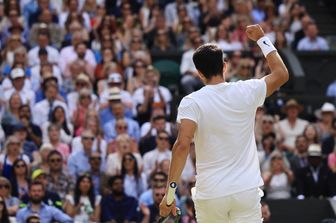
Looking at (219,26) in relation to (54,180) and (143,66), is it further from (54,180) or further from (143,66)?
(54,180)

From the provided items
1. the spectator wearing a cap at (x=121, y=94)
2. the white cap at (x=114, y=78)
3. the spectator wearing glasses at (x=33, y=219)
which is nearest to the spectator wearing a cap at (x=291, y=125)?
the spectator wearing a cap at (x=121, y=94)

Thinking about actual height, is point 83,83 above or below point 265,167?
→ above

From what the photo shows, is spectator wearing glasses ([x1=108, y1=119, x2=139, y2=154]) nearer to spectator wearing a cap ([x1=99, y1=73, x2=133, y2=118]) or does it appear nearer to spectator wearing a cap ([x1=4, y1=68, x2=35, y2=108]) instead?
spectator wearing a cap ([x1=99, y1=73, x2=133, y2=118])

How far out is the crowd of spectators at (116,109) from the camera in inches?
570

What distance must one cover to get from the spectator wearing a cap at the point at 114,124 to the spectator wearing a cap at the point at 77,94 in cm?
41

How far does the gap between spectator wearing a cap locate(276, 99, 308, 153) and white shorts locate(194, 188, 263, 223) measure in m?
9.47

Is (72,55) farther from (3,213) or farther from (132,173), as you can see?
(3,213)

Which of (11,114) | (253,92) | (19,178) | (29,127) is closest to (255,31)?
(253,92)

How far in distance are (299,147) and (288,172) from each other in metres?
1.12

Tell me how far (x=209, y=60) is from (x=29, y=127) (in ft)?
28.9

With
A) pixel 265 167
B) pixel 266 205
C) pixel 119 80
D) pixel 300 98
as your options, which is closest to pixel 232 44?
pixel 300 98

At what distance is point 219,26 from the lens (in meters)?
20.4

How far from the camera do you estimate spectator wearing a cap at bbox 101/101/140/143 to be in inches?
648

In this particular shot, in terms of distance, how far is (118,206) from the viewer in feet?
46.8
